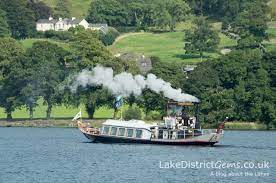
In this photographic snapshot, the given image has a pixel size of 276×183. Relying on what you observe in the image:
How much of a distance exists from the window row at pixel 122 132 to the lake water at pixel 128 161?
271cm

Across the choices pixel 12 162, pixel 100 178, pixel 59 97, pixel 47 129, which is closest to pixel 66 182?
pixel 100 178

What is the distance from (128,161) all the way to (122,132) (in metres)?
25.8

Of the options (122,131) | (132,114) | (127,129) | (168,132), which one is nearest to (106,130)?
(122,131)

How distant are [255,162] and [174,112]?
25.1 meters

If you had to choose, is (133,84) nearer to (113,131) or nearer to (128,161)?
(113,131)

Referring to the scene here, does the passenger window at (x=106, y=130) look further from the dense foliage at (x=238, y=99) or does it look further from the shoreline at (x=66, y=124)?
the dense foliage at (x=238, y=99)

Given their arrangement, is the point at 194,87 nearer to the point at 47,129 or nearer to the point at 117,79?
the point at 47,129

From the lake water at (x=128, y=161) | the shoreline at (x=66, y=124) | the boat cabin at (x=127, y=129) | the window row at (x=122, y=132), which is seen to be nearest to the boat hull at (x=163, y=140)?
the boat cabin at (x=127, y=129)

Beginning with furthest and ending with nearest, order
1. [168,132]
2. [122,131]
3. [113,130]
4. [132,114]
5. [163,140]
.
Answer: [132,114], [113,130], [122,131], [168,132], [163,140]

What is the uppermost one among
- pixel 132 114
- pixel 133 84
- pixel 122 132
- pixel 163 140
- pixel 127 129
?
pixel 133 84

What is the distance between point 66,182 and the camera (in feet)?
315

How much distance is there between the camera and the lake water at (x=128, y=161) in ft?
330

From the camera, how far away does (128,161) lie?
11488cm

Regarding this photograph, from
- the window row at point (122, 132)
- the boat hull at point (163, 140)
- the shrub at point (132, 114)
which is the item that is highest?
the shrub at point (132, 114)
